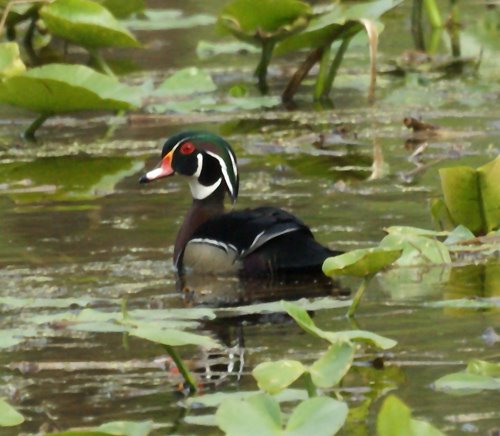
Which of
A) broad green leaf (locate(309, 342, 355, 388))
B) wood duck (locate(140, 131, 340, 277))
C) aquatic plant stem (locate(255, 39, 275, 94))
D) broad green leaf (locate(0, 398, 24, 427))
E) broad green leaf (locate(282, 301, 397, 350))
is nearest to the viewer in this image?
broad green leaf (locate(0, 398, 24, 427))

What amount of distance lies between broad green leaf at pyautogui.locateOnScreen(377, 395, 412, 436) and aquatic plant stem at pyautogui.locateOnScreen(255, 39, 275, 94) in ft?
27.2

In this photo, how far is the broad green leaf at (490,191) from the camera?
7.74m

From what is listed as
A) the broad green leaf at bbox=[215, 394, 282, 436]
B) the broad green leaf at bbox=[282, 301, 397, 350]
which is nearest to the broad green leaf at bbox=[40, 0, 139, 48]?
the broad green leaf at bbox=[282, 301, 397, 350]

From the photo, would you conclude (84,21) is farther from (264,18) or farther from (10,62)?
(264,18)

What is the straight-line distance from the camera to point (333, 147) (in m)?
11.1

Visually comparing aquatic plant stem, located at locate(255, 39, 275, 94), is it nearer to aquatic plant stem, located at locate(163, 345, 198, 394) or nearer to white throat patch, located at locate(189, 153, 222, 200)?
white throat patch, located at locate(189, 153, 222, 200)

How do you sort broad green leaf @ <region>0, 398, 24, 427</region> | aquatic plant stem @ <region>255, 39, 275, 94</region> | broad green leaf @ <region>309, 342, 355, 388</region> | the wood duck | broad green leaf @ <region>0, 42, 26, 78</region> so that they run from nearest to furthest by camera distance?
1. broad green leaf @ <region>0, 398, 24, 427</region>
2. broad green leaf @ <region>309, 342, 355, 388</region>
3. the wood duck
4. broad green leaf @ <region>0, 42, 26, 78</region>
5. aquatic plant stem @ <region>255, 39, 275, 94</region>

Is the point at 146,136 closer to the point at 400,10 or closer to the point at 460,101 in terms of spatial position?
the point at 460,101

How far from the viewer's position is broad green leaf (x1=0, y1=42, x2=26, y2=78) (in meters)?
11.5

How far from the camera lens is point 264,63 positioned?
12.9 meters

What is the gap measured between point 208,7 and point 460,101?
21.2 feet

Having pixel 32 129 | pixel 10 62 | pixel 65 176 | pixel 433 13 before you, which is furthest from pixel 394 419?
pixel 433 13

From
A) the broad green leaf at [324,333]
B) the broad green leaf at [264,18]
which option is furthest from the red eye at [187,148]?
the broad green leaf at [324,333]

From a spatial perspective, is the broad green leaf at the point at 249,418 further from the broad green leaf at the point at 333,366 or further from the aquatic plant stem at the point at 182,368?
the aquatic plant stem at the point at 182,368
